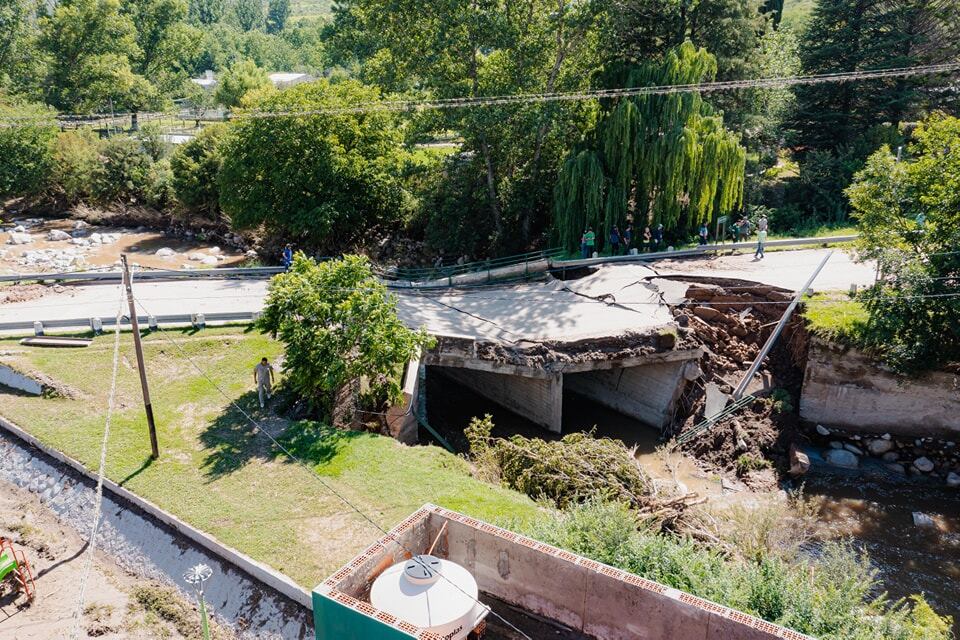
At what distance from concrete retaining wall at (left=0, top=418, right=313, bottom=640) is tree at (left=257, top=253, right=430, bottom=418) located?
445 centimetres

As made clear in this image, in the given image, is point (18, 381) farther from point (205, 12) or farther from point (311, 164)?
point (205, 12)

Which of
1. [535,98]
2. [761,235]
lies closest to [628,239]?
[761,235]

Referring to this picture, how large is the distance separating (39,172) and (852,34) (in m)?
41.9

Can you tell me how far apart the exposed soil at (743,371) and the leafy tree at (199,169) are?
82.1 feet

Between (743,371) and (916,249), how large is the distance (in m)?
5.74

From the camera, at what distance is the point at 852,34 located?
101 ft

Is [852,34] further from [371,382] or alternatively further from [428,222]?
[371,382]

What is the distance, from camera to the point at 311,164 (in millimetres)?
28469

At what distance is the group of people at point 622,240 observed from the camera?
86.0 feet

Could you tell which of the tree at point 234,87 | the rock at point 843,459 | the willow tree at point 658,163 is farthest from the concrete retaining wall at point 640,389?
the tree at point 234,87

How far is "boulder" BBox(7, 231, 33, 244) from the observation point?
37.0 metres

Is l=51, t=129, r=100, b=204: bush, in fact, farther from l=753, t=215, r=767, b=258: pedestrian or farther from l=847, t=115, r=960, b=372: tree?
l=847, t=115, r=960, b=372: tree

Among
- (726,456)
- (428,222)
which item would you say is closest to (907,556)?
(726,456)

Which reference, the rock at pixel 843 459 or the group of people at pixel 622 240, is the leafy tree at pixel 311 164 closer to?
the group of people at pixel 622 240
